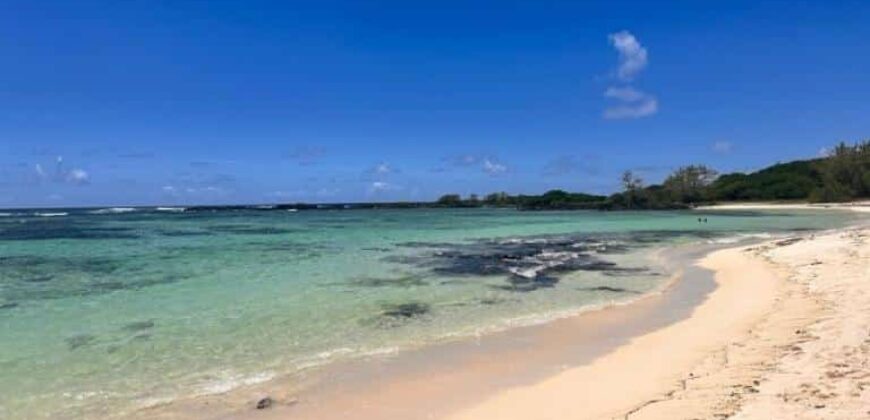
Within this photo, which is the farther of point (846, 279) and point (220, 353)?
point (846, 279)

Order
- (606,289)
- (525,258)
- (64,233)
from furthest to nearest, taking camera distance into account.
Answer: (64,233) < (525,258) < (606,289)

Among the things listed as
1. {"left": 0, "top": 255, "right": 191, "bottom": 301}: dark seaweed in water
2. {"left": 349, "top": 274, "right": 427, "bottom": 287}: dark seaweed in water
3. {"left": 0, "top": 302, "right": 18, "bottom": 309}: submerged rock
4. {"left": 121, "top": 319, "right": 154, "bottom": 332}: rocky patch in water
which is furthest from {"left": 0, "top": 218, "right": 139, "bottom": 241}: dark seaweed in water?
{"left": 121, "top": 319, "right": 154, "bottom": 332}: rocky patch in water

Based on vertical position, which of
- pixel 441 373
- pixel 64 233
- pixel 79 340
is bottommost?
pixel 441 373

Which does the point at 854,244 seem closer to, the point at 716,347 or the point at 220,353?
the point at 716,347

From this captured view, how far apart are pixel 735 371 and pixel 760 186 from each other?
134604mm

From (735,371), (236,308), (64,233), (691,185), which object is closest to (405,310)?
(236,308)

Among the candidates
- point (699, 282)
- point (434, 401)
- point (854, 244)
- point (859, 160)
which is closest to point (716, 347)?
point (434, 401)

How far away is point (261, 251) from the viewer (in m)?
29.0

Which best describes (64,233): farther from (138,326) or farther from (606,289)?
(606,289)

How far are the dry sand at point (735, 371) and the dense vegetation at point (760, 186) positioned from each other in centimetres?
10319

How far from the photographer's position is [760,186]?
125312mm

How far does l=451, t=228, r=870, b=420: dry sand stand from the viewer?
236 inches

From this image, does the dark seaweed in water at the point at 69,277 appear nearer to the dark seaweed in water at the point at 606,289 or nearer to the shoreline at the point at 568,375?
the shoreline at the point at 568,375

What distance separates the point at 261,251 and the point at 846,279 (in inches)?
925
